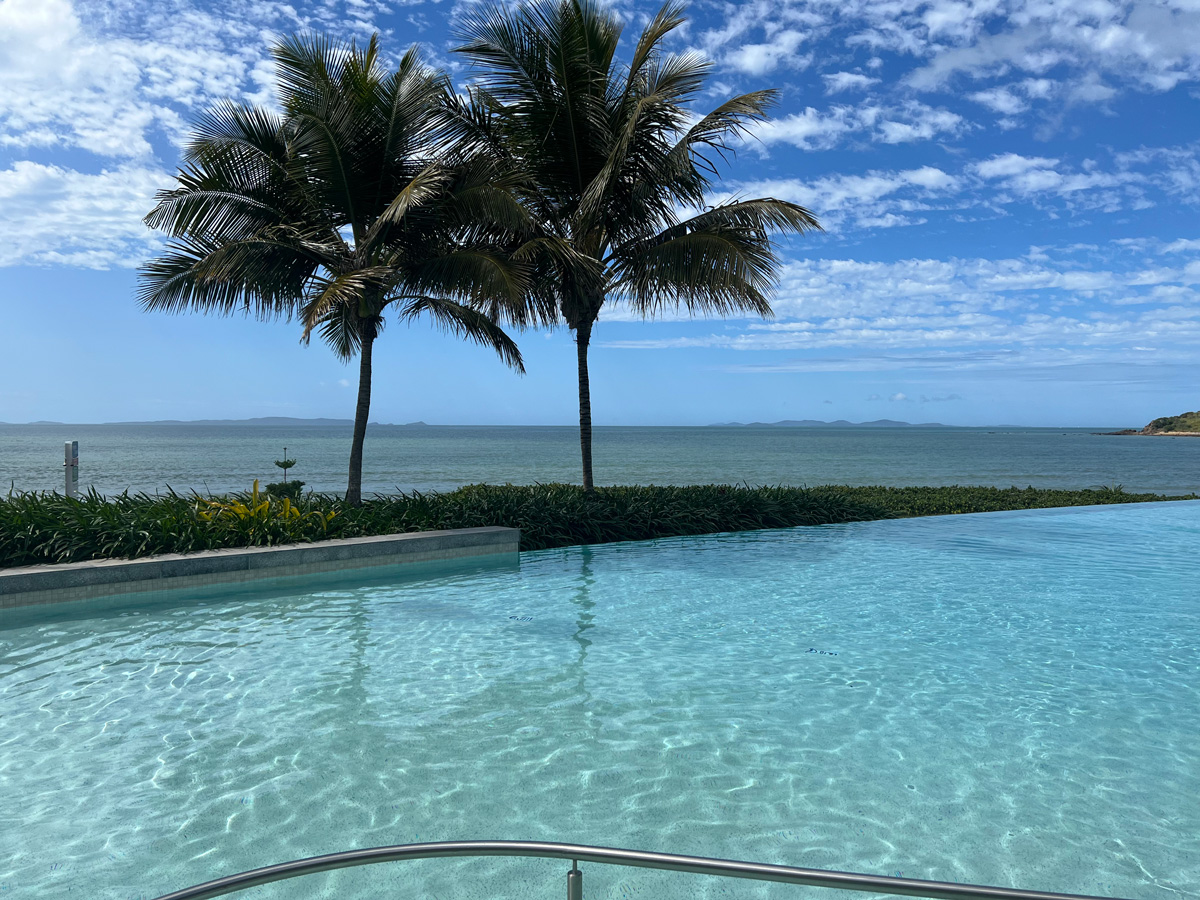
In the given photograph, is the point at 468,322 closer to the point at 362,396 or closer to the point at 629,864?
the point at 362,396

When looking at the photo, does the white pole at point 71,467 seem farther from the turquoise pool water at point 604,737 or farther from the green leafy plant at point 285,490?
the turquoise pool water at point 604,737

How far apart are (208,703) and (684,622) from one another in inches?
160

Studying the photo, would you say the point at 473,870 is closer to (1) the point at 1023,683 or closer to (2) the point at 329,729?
(2) the point at 329,729

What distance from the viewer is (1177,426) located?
433 feet

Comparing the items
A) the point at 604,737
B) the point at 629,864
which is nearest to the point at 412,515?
the point at 604,737

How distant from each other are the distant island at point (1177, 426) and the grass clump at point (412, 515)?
135 meters

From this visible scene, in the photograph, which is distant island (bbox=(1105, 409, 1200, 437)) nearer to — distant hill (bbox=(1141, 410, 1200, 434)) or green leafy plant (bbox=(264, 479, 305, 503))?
distant hill (bbox=(1141, 410, 1200, 434))

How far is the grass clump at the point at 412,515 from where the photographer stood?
346 inches

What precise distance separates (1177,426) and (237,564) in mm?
157071

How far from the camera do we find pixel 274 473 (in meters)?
44.6

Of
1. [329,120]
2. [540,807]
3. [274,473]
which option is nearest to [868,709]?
[540,807]

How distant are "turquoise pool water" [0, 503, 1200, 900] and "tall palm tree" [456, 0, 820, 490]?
596 cm

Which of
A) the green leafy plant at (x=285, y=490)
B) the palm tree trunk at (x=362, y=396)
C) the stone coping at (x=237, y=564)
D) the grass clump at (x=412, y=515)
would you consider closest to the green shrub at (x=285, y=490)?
the green leafy plant at (x=285, y=490)

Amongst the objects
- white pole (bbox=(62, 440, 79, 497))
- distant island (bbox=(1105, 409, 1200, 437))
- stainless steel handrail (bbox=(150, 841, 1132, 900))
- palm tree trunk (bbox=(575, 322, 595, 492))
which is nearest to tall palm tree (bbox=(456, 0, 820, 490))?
palm tree trunk (bbox=(575, 322, 595, 492))
